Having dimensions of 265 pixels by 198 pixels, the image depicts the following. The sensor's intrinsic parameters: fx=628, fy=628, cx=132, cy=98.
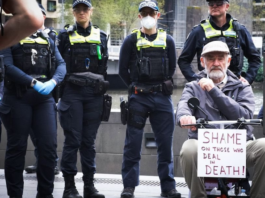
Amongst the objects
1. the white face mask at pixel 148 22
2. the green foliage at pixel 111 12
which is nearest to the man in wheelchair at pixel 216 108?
the white face mask at pixel 148 22

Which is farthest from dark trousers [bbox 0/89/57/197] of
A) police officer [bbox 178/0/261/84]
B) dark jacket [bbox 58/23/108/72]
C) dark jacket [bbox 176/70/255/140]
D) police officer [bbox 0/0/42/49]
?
police officer [bbox 0/0/42/49]

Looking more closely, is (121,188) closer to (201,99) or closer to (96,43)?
(96,43)

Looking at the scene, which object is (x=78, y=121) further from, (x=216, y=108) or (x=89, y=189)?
(x=216, y=108)

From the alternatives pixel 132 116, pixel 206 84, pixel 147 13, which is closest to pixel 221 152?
pixel 206 84

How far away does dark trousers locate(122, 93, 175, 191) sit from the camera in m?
6.54

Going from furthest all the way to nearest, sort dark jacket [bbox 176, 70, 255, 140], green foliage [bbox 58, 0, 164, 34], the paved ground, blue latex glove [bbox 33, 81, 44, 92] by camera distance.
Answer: green foliage [bbox 58, 0, 164, 34] < the paved ground < blue latex glove [bbox 33, 81, 44, 92] < dark jacket [bbox 176, 70, 255, 140]

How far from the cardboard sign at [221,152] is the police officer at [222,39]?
1861 mm

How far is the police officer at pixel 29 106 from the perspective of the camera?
5883 mm

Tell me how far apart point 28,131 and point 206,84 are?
6.14 feet

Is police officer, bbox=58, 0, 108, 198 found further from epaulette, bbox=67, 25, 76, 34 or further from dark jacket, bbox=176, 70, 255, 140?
dark jacket, bbox=176, 70, 255, 140

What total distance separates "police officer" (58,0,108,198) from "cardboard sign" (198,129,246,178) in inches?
83.5

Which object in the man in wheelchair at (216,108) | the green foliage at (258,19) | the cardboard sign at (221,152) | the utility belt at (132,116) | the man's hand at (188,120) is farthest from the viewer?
the green foliage at (258,19)

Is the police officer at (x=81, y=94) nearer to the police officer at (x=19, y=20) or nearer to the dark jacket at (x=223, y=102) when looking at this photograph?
the dark jacket at (x=223, y=102)

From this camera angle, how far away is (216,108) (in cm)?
518
